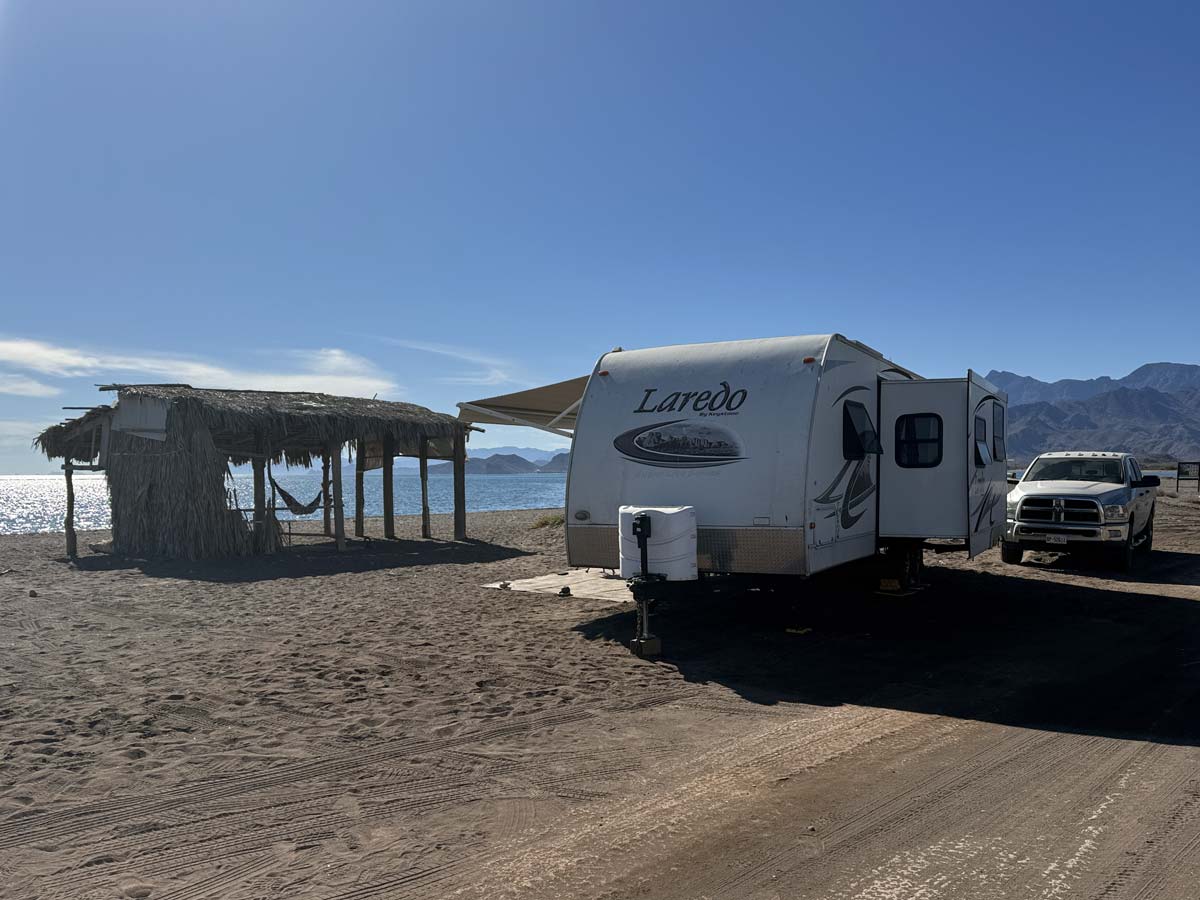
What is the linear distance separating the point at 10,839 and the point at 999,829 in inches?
179

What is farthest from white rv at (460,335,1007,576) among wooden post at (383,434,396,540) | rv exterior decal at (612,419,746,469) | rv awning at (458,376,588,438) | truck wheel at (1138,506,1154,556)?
wooden post at (383,434,396,540)

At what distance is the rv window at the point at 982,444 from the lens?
9.95m

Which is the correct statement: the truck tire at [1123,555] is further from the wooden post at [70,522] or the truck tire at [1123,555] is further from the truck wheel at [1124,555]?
the wooden post at [70,522]

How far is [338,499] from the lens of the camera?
1847cm

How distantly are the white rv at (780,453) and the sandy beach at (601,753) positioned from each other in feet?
3.17

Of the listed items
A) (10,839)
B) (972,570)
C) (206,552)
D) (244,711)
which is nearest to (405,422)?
(206,552)

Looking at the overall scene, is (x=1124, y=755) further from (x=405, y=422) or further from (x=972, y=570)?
(x=405, y=422)

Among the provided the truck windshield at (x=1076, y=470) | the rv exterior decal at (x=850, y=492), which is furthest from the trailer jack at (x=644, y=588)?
the truck windshield at (x=1076, y=470)

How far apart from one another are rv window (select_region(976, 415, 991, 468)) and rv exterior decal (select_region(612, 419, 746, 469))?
333cm

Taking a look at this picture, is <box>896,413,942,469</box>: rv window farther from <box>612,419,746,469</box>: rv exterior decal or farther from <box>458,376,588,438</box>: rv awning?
<box>458,376,588,438</box>: rv awning

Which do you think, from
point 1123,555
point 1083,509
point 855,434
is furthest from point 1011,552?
→ point 855,434

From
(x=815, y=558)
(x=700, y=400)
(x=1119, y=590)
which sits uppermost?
(x=700, y=400)

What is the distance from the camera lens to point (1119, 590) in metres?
11.5

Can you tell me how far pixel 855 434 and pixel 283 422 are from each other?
12.4 metres
